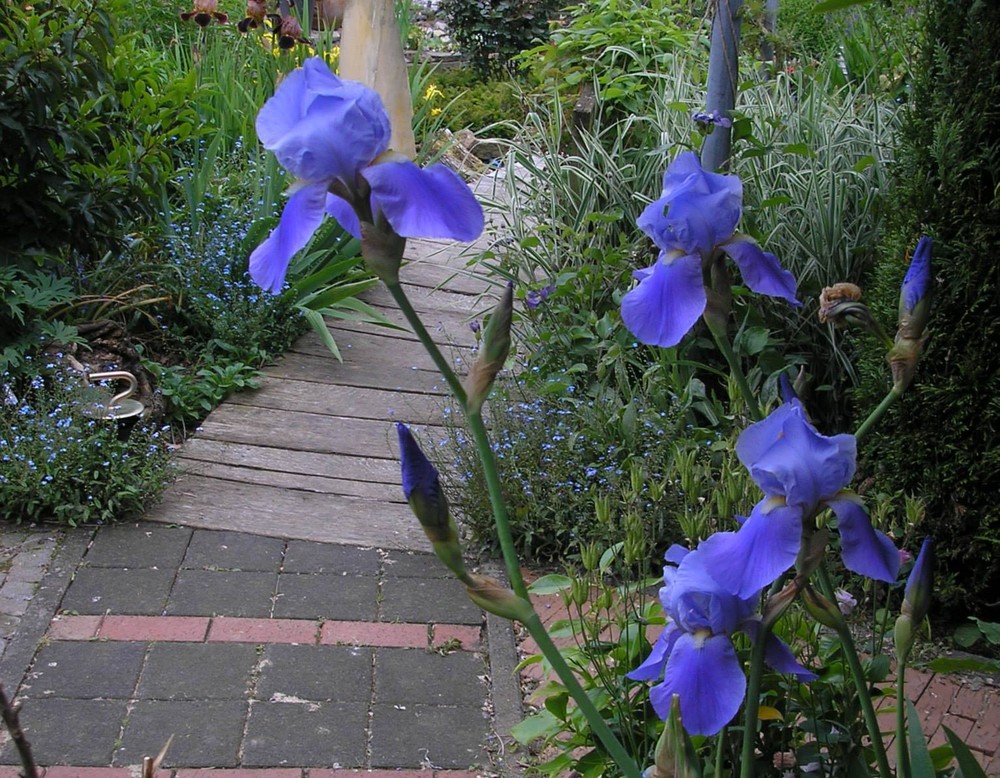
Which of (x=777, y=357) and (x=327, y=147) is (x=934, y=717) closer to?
(x=777, y=357)

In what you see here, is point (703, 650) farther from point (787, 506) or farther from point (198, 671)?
point (198, 671)

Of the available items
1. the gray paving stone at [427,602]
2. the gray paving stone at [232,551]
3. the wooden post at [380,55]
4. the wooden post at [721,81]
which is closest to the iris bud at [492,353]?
the gray paving stone at [427,602]

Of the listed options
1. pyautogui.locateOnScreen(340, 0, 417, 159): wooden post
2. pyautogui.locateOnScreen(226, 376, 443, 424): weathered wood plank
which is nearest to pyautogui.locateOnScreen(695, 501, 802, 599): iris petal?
pyautogui.locateOnScreen(226, 376, 443, 424): weathered wood plank

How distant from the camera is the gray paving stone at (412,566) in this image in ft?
11.5

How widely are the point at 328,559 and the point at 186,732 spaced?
91cm

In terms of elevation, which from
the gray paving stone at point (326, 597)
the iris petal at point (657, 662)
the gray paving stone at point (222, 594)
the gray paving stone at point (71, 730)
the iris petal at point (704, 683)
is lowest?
the gray paving stone at point (326, 597)

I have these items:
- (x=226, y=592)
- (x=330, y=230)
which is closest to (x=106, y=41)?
(x=330, y=230)

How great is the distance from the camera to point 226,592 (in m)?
3.35

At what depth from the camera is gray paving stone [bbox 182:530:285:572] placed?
3.49 meters

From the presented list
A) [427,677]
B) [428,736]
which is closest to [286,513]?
[427,677]

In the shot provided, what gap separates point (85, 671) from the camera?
2949 millimetres

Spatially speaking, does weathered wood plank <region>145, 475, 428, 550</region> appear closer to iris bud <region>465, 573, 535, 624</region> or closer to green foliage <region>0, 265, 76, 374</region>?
green foliage <region>0, 265, 76, 374</region>

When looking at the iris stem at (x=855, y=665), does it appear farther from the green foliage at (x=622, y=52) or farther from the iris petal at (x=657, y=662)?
the green foliage at (x=622, y=52)

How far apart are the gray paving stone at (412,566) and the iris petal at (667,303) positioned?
240 cm
